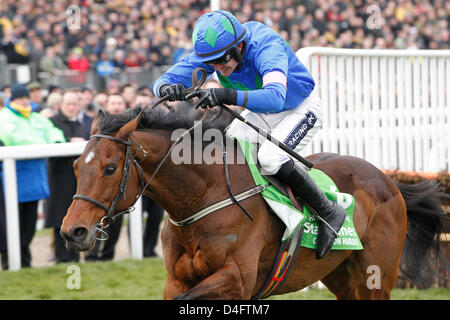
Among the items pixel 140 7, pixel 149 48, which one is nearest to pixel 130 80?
pixel 149 48

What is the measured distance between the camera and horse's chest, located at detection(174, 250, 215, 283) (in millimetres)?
3754

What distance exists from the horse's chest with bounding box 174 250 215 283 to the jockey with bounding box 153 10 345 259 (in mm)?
668

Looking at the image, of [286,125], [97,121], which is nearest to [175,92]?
[97,121]

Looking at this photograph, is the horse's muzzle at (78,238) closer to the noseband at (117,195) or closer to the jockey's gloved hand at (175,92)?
the noseband at (117,195)

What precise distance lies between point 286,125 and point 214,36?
2.65 ft

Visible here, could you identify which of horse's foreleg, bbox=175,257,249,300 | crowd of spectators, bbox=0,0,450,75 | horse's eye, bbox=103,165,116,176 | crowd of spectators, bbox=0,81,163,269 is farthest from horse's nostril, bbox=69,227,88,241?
crowd of spectators, bbox=0,0,450,75

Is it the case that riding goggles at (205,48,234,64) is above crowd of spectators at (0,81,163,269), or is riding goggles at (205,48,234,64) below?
above

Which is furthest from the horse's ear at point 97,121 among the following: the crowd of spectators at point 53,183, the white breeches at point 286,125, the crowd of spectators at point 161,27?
the crowd of spectators at point 161,27

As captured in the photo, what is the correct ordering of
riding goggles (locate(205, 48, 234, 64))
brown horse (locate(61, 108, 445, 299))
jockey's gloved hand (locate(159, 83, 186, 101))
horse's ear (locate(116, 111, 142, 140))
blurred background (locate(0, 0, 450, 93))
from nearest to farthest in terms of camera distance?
brown horse (locate(61, 108, 445, 299)) → horse's ear (locate(116, 111, 142, 140)) → jockey's gloved hand (locate(159, 83, 186, 101)) → riding goggles (locate(205, 48, 234, 64)) → blurred background (locate(0, 0, 450, 93))

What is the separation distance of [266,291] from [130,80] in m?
11.5

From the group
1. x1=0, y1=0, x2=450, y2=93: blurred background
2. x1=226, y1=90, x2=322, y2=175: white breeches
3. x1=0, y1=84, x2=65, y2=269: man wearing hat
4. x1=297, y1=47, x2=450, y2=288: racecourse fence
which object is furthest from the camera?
x1=0, y1=0, x2=450, y2=93: blurred background

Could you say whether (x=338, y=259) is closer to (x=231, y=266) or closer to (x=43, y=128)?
(x=231, y=266)

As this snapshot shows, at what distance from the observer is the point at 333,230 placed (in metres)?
4.26

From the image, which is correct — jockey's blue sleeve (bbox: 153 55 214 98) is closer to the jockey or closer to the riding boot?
the jockey
